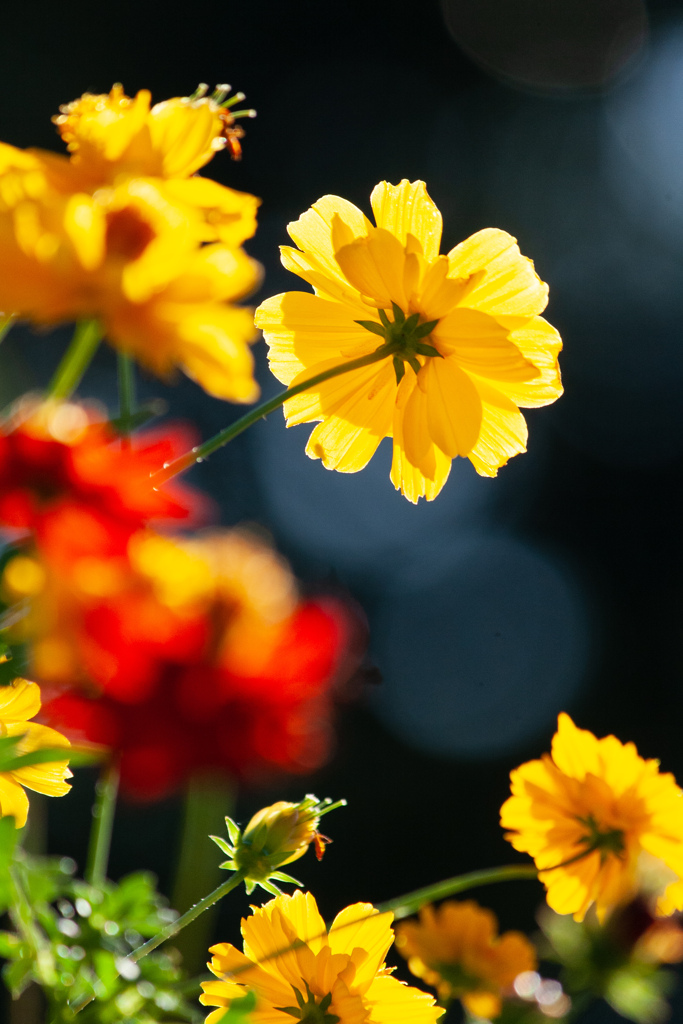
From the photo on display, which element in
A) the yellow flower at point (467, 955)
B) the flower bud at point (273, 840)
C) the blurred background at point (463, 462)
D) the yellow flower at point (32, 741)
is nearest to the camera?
the yellow flower at point (32, 741)

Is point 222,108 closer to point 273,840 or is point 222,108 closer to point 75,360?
point 75,360

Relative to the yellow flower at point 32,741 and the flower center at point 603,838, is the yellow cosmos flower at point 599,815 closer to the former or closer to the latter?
the flower center at point 603,838

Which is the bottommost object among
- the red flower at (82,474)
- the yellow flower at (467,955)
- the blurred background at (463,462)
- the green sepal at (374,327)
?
the blurred background at (463,462)

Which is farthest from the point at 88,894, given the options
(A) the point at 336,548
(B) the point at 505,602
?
(B) the point at 505,602

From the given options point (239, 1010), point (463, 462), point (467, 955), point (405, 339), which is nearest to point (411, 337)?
point (405, 339)

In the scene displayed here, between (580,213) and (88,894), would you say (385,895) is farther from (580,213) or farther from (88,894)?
(580,213)

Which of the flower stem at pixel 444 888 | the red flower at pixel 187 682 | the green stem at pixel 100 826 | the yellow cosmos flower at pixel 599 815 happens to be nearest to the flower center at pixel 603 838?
the yellow cosmos flower at pixel 599 815

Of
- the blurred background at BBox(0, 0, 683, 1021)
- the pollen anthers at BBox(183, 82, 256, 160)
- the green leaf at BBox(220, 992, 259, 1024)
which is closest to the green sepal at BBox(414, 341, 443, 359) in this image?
the pollen anthers at BBox(183, 82, 256, 160)
